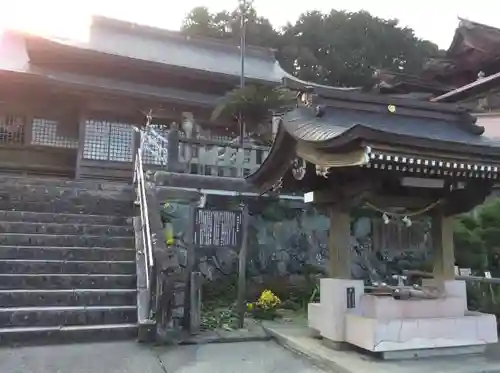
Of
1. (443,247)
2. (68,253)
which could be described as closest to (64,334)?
(68,253)

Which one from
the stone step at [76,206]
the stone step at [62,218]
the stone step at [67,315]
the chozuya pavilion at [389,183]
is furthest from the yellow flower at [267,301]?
the stone step at [76,206]

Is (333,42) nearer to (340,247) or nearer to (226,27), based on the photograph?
(226,27)

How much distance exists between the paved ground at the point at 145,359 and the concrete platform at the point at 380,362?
0.60 feet

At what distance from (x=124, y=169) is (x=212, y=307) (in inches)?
269

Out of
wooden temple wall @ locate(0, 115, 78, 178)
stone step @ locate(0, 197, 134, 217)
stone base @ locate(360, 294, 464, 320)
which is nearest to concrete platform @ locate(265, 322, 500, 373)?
stone base @ locate(360, 294, 464, 320)

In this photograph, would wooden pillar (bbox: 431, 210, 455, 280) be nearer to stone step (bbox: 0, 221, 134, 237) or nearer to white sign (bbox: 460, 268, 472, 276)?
white sign (bbox: 460, 268, 472, 276)

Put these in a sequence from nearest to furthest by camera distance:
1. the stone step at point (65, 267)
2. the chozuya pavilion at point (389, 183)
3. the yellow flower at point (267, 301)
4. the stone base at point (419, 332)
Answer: the chozuya pavilion at point (389, 183) < the stone base at point (419, 332) < the stone step at point (65, 267) < the yellow flower at point (267, 301)

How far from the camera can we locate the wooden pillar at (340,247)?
6094 mm

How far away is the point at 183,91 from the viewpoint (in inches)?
598

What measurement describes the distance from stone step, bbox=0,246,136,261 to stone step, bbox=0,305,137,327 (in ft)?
3.85

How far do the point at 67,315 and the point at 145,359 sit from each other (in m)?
1.49

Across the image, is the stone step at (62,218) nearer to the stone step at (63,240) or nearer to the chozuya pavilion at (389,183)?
the stone step at (63,240)

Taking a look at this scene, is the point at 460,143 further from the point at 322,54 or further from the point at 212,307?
the point at 322,54

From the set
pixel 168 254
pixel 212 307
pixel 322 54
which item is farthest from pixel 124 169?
pixel 322 54
